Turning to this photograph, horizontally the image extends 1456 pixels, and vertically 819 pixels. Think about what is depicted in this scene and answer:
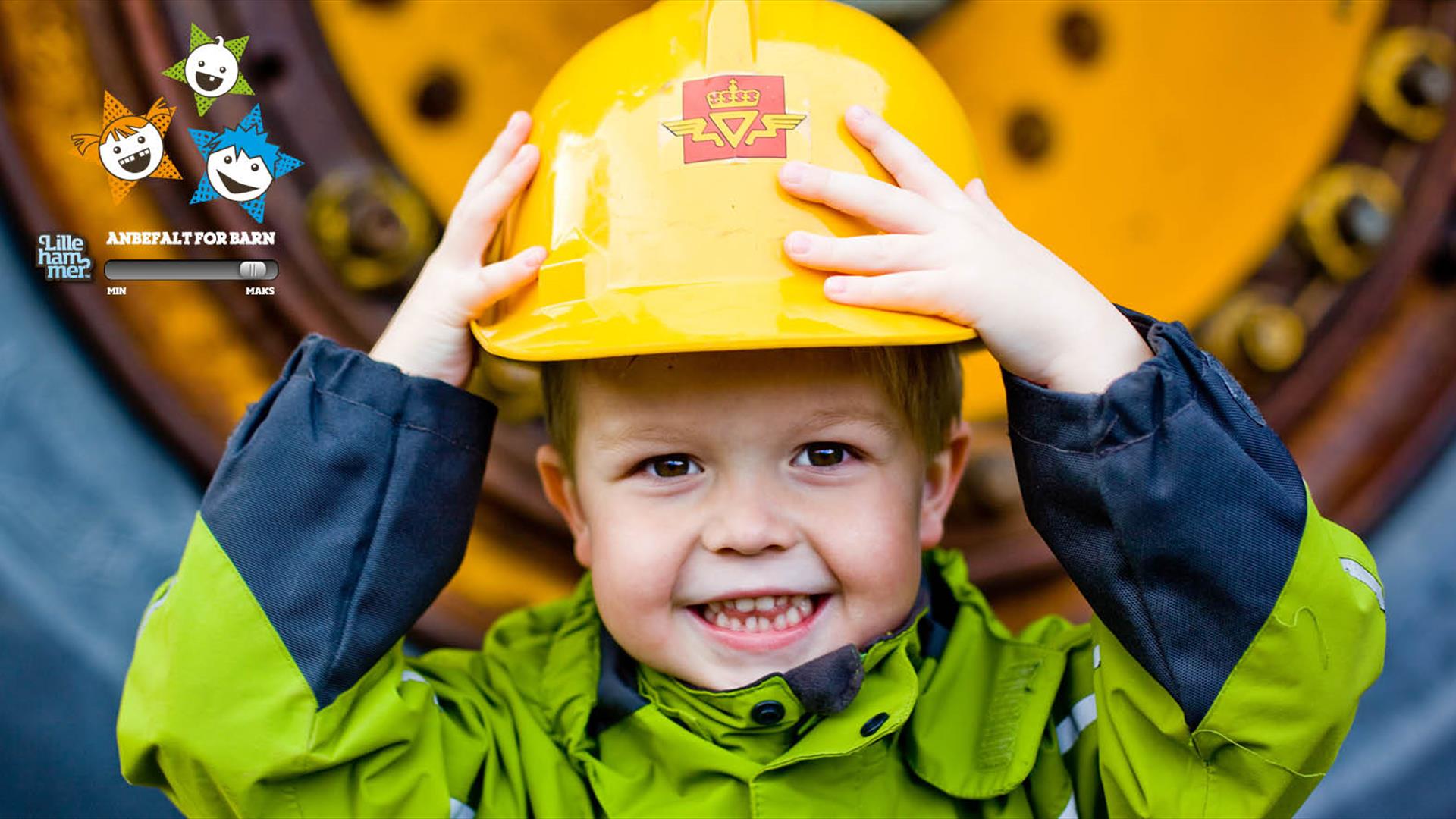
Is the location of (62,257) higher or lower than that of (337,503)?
higher

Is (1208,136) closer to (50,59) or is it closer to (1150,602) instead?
(1150,602)

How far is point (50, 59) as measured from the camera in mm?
1553

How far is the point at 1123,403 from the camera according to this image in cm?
110

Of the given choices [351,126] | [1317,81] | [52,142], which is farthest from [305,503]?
[1317,81]

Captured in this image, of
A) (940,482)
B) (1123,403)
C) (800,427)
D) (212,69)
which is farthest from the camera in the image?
(212,69)

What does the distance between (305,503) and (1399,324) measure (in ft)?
4.50

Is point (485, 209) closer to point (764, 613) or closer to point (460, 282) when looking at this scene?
point (460, 282)

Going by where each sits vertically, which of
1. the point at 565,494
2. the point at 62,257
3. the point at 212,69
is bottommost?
the point at 565,494

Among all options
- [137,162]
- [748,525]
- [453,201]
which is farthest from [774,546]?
[137,162]

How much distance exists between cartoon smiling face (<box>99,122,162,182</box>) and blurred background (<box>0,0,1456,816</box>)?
0.07ft

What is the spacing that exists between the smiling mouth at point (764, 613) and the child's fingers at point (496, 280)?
350 millimetres

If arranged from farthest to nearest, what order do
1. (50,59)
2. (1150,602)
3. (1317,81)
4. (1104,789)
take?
(1317,81) < (50,59) < (1104,789) < (1150,602)

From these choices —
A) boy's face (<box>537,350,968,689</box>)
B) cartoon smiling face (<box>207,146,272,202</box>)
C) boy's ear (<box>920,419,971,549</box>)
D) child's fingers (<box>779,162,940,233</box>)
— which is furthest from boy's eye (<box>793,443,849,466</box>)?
cartoon smiling face (<box>207,146,272,202</box>)

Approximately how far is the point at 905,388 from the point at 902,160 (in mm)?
231
